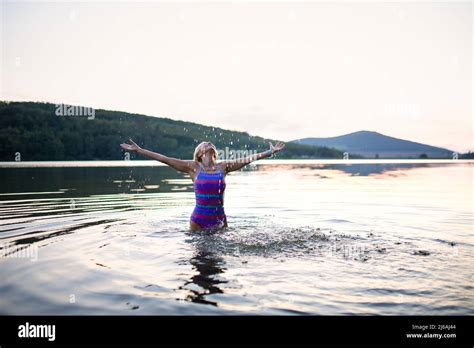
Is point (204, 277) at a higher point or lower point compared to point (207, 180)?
lower

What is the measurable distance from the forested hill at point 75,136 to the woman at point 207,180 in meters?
97.9

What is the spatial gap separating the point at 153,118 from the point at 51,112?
44.8 metres

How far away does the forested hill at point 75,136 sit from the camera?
101 m

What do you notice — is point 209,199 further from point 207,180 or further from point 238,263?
point 238,263

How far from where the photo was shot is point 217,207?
409 inches

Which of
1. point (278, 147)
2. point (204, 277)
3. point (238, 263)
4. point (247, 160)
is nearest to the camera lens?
point (204, 277)

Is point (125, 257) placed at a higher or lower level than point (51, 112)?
lower

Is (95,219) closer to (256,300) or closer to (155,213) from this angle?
(155,213)

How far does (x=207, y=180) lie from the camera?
1014cm

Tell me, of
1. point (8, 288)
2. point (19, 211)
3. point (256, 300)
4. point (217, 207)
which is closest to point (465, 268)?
point (256, 300)

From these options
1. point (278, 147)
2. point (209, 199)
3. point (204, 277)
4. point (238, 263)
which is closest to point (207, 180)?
point (209, 199)

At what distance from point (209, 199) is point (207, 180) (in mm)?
497

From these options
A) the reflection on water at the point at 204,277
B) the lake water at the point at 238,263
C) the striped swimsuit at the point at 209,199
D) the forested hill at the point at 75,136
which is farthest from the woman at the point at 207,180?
the forested hill at the point at 75,136
